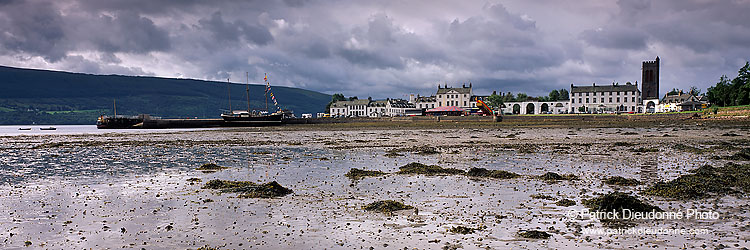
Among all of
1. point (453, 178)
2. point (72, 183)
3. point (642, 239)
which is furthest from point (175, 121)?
point (642, 239)

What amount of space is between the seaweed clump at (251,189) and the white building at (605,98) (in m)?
141

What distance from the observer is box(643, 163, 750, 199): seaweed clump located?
1015 cm

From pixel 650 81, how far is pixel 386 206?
154 metres

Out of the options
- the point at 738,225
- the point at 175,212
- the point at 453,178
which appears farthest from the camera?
the point at 453,178

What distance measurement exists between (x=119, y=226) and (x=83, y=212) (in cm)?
214

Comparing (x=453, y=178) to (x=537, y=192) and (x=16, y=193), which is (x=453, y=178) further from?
(x=16, y=193)

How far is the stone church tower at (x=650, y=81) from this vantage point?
13475 cm

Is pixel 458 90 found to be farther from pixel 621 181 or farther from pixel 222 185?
pixel 222 185

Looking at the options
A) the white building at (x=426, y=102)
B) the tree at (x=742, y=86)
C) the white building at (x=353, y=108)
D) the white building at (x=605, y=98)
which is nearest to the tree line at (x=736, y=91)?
the tree at (x=742, y=86)

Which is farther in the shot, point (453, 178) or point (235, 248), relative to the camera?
point (453, 178)

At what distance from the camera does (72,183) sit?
14195 millimetres

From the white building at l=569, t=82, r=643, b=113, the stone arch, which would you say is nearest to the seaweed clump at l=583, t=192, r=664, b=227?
the white building at l=569, t=82, r=643, b=113

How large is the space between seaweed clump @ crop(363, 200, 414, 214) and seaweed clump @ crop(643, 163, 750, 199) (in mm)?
6280

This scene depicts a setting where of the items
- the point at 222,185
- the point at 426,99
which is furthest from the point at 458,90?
the point at 222,185
